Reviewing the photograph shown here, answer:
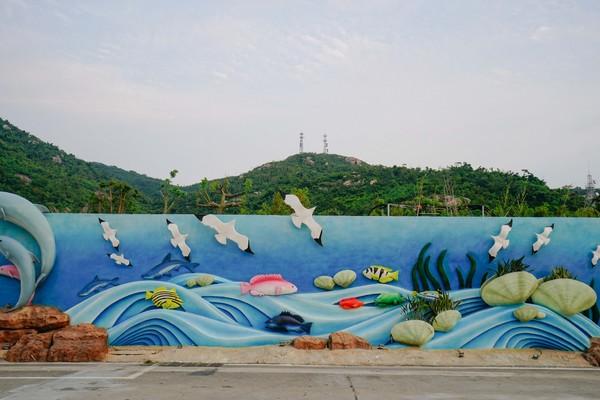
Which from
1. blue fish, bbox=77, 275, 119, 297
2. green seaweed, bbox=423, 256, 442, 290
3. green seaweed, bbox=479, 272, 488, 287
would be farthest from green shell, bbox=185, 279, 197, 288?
green seaweed, bbox=479, 272, 488, 287

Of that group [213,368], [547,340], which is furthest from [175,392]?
[547,340]

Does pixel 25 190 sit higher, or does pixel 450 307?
pixel 25 190

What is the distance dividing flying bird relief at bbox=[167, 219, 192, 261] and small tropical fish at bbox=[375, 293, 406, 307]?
14.0ft

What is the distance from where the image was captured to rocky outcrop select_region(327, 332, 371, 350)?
10.9 metres

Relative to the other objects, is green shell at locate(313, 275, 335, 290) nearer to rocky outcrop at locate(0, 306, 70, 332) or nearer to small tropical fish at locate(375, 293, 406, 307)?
small tropical fish at locate(375, 293, 406, 307)

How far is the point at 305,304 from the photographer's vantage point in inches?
448

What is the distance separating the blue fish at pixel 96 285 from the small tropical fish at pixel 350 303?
196 inches

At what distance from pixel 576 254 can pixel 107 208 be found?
653 inches

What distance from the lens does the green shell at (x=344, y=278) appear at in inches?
450

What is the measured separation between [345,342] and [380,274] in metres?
1.65

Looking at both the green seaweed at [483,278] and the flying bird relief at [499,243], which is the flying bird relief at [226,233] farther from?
the flying bird relief at [499,243]

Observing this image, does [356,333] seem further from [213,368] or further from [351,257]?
[213,368]

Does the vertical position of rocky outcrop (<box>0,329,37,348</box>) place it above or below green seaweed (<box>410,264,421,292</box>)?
below

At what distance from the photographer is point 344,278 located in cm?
1144
